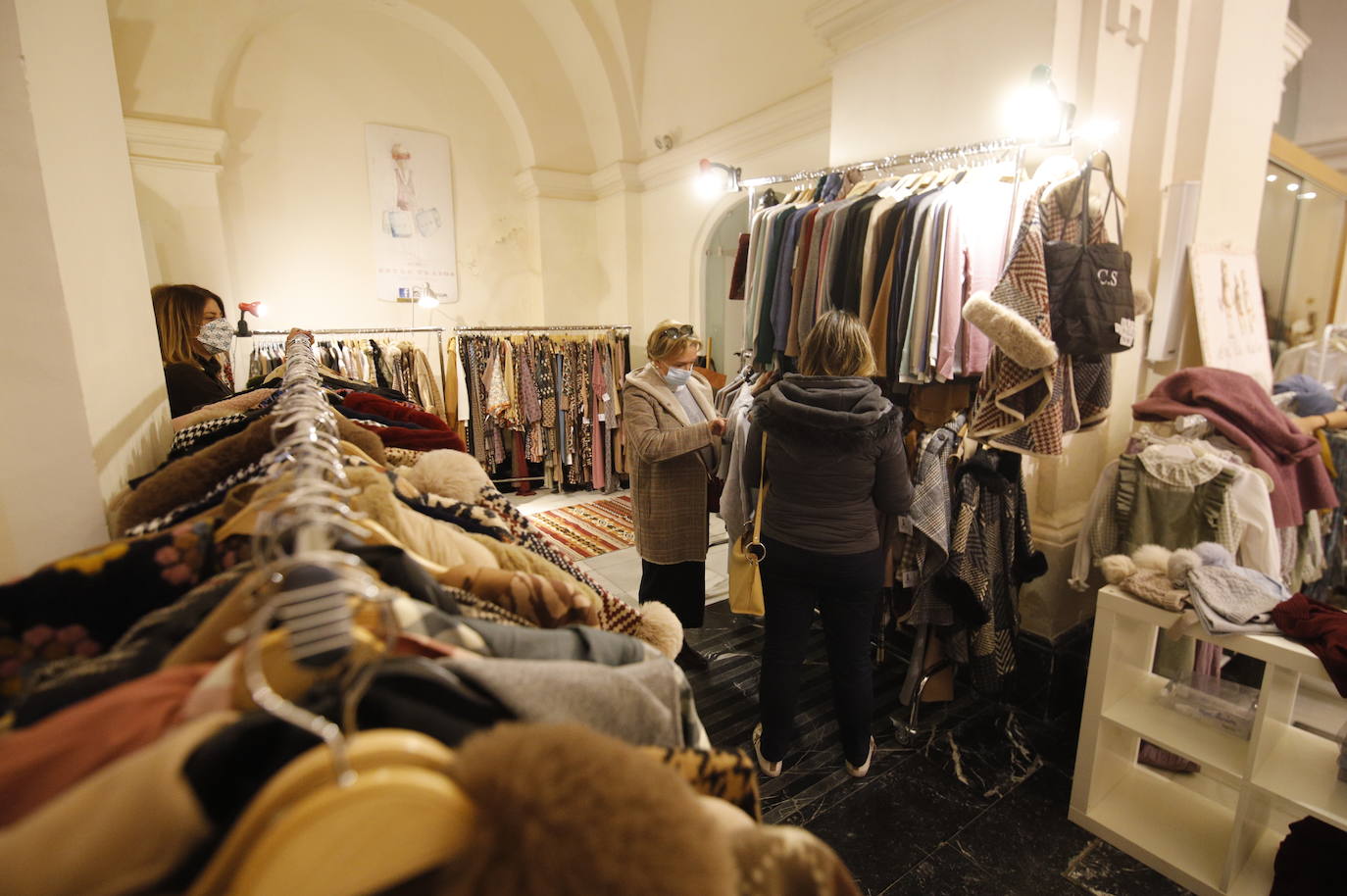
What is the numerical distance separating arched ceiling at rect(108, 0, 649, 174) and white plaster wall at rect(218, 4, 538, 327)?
13cm

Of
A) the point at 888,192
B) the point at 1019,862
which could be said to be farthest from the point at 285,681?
the point at 888,192

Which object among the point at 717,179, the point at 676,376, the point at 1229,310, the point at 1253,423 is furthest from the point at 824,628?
the point at 717,179

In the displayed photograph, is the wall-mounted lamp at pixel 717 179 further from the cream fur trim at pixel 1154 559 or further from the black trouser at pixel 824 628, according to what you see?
the cream fur trim at pixel 1154 559

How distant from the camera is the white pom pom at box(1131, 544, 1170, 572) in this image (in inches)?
66.2

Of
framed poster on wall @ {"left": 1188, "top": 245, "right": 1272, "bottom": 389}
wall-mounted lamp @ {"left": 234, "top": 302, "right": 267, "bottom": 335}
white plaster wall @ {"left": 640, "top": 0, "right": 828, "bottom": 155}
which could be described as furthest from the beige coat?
wall-mounted lamp @ {"left": 234, "top": 302, "right": 267, "bottom": 335}

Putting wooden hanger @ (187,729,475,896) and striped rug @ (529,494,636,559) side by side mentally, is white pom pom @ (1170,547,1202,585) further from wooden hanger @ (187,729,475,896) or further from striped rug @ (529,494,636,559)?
striped rug @ (529,494,636,559)

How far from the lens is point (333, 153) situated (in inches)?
Answer: 189

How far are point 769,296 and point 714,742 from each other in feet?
6.31

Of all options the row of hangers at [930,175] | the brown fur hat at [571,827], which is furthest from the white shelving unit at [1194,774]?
A: the brown fur hat at [571,827]

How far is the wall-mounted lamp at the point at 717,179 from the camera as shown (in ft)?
11.6

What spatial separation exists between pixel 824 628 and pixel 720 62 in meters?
4.28

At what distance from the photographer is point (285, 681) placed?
41 cm

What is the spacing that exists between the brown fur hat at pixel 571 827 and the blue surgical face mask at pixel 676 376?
2023 millimetres

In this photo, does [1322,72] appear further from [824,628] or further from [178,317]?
[178,317]
